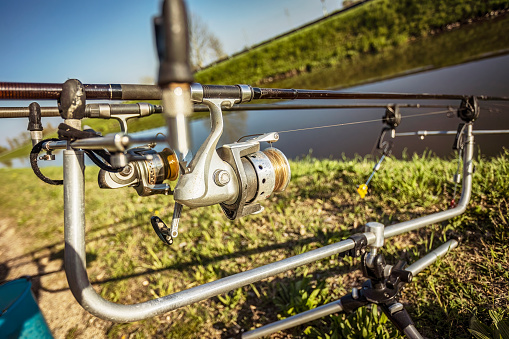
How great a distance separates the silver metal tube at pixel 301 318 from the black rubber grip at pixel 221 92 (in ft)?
4.43

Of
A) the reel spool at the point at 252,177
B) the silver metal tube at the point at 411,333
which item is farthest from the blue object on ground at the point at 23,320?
the silver metal tube at the point at 411,333

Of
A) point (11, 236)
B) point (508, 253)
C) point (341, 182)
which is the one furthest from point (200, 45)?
point (508, 253)

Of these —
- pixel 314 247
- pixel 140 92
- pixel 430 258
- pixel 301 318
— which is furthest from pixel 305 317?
pixel 140 92

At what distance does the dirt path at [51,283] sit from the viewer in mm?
2889

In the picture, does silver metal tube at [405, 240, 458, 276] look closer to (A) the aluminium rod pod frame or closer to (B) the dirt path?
(A) the aluminium rod pod frame

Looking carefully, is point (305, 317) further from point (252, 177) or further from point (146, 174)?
point (146, 174)

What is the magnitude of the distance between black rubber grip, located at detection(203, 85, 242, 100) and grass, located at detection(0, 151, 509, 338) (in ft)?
2.18

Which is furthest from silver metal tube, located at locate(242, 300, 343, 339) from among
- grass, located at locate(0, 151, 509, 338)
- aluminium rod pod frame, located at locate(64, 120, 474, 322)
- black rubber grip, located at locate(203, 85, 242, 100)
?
black rubber grip, located at locate(203, 85, 242, 100)

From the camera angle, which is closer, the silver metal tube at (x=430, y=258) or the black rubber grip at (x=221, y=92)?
the black rubber grip at (x=221, y=92)

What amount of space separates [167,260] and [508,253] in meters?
3.01

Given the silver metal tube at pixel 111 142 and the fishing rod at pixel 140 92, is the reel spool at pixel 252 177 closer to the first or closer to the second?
the fishing rod at pixel 140 92

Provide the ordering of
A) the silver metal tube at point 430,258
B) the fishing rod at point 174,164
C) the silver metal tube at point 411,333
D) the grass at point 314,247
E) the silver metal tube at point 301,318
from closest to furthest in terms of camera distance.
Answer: the fishing rod at point 174,164 < the silver metal tube at point 411,333 < the silver metal tube at point 301,318 < the silver metal tube at point 430,258 < the grass at point 314,247

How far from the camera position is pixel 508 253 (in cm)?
225

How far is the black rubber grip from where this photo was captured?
3.34ft
